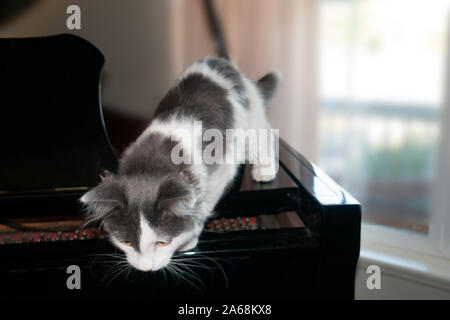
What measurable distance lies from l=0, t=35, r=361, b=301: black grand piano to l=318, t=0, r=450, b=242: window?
338 millimetres

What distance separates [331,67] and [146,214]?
967mm

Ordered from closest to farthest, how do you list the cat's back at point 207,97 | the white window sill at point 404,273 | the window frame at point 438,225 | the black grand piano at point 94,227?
the black grand piano at point 94,227, the cat's back at point 207,97, the window frame at point 438,225, the white window sill at point 404,273

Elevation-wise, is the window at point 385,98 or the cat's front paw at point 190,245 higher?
the window at point 385,98

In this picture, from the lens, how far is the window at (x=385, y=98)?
52.2 inches

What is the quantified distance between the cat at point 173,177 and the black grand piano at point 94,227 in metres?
0.04

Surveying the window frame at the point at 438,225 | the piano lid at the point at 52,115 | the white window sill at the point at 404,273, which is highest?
the piano lid at the point at 52,115

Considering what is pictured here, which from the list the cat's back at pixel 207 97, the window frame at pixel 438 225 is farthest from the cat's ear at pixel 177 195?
the window frame at pixel 438 225

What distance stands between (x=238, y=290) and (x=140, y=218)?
28 cm

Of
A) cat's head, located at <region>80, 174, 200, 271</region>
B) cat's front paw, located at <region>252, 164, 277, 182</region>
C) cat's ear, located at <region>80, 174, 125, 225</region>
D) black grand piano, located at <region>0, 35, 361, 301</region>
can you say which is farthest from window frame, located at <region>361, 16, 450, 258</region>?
cat's ear, located at <region>80, 174, 125, 225</region>

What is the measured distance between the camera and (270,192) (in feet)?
3.29

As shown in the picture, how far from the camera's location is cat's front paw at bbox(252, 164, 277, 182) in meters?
1.11

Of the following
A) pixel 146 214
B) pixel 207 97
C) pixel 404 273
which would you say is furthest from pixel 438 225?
pixel 146 214

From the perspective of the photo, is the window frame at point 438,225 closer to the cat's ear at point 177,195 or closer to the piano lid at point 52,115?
the cat's ear at point 177,195
